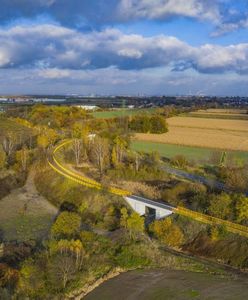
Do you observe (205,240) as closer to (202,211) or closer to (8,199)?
(202,211)

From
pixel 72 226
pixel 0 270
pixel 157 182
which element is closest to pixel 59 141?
pixel 157 182

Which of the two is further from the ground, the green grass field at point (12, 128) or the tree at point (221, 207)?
the green grass field at point (12, 128)

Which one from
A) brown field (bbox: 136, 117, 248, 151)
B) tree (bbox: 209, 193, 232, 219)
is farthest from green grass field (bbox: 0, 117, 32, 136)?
tree (bbox: 209, 193, 232, 219)

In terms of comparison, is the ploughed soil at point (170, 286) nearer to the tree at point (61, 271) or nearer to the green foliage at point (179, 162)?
the tree at point (61, 271)

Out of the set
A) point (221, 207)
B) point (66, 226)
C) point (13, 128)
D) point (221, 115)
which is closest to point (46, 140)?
point (13, 128)

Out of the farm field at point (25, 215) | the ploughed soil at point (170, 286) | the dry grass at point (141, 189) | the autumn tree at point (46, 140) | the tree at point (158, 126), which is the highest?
the tree at point (158, 126)

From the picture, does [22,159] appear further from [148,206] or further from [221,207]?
[221,207]

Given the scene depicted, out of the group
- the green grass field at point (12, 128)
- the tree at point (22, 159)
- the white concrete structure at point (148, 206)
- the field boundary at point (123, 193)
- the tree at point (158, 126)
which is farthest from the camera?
the tree at point (158, 126)

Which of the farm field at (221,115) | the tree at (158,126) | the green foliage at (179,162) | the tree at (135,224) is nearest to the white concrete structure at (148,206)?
the tree at (135,224)
